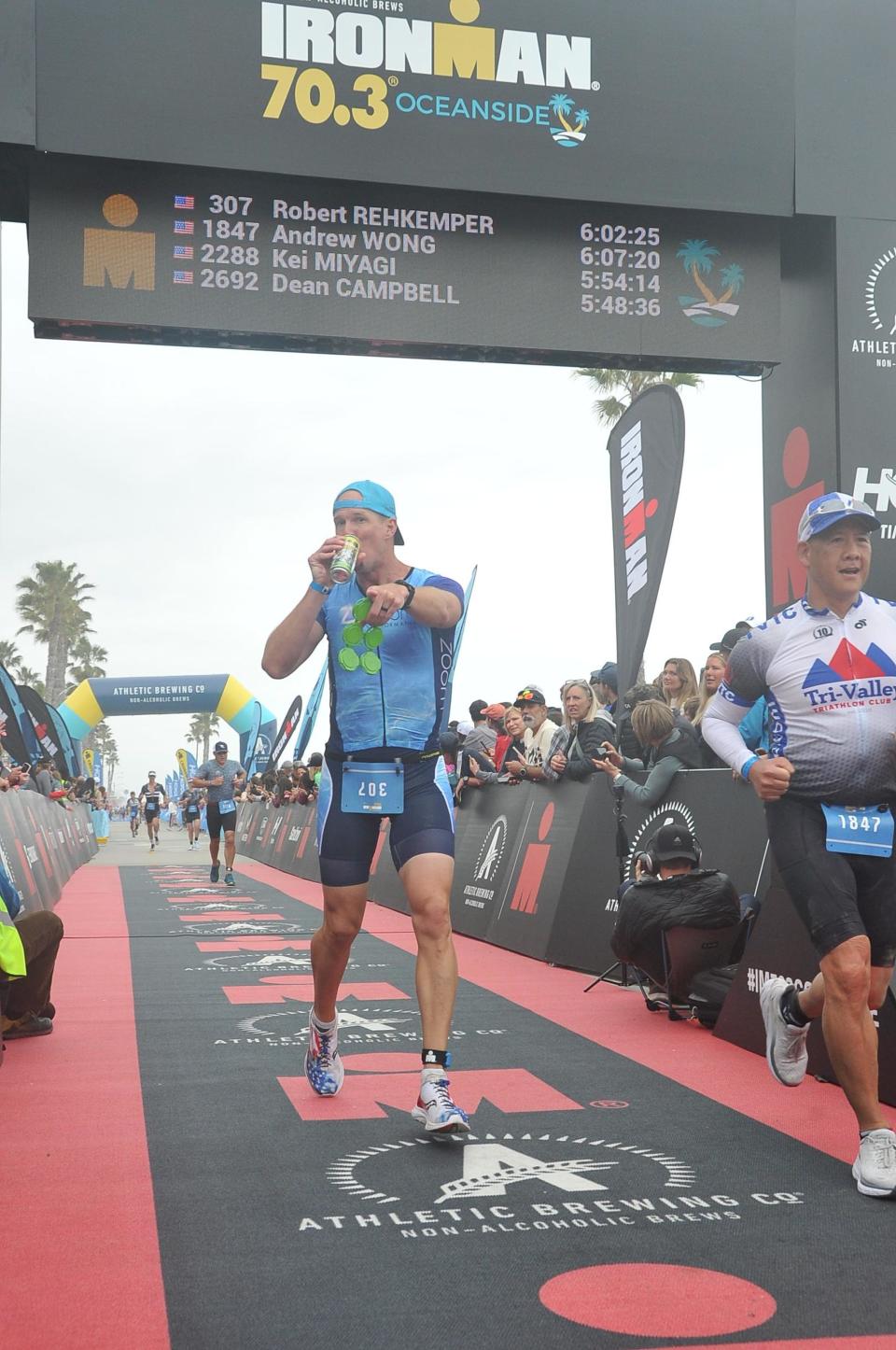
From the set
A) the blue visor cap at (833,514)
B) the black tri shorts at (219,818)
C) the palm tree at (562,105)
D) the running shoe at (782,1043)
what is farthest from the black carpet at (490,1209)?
the black tri shorts at (219,818)

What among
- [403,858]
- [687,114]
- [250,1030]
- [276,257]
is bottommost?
[250,1030]

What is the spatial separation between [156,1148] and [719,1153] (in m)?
1.73

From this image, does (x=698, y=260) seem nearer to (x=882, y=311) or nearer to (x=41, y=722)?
(x=882, y=311)

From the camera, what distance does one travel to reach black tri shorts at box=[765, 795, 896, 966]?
382 cm

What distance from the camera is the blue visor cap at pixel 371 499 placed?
4.51m

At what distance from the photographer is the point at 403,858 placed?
4508 millimetres

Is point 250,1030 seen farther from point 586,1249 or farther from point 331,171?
point 331,171

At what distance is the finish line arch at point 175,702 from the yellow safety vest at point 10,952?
124ft

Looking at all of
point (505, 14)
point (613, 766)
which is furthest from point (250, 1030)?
point (505, 14)

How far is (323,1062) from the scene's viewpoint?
4.71m

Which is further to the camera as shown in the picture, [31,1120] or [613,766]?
[613,766]

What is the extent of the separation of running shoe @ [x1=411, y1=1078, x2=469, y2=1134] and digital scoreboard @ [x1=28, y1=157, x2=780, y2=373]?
19.9ft

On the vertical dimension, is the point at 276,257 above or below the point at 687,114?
below

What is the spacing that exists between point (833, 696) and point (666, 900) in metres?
2.50
